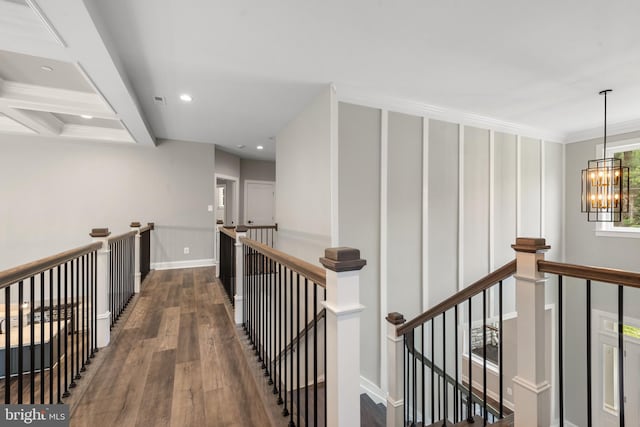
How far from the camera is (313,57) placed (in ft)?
8.74

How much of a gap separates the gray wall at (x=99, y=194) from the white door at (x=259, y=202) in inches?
73.0

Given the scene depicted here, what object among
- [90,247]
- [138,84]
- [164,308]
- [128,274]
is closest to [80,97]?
[138,84]

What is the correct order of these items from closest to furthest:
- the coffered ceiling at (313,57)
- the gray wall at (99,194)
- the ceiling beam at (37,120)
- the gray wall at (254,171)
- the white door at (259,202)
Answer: the coffered ceiling at (313,57)
the ceiling beam at (37,120)
the gray wall at (99,194)
the gray wall at (254,171)
the white door at (259,202)

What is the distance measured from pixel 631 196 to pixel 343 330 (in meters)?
6.02

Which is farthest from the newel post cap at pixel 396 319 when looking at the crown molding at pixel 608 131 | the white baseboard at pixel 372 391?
the crown molding at pixel 608 131

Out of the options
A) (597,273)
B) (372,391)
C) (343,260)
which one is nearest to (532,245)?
(597,273)

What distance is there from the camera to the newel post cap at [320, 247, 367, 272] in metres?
1.04

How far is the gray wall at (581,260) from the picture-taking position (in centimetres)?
457

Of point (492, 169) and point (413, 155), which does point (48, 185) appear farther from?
point (492, 169)

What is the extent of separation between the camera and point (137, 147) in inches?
211

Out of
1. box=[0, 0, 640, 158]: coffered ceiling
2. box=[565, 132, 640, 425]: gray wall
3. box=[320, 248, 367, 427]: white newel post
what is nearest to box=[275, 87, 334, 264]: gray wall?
box=[0, 0, 640, 158]: coffered ceiling

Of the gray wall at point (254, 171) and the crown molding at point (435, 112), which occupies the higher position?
the crown molding at point (435, 112)

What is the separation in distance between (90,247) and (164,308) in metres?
1.41

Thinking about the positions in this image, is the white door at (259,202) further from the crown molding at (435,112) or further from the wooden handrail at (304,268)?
the wooden handrail at (304,268)
